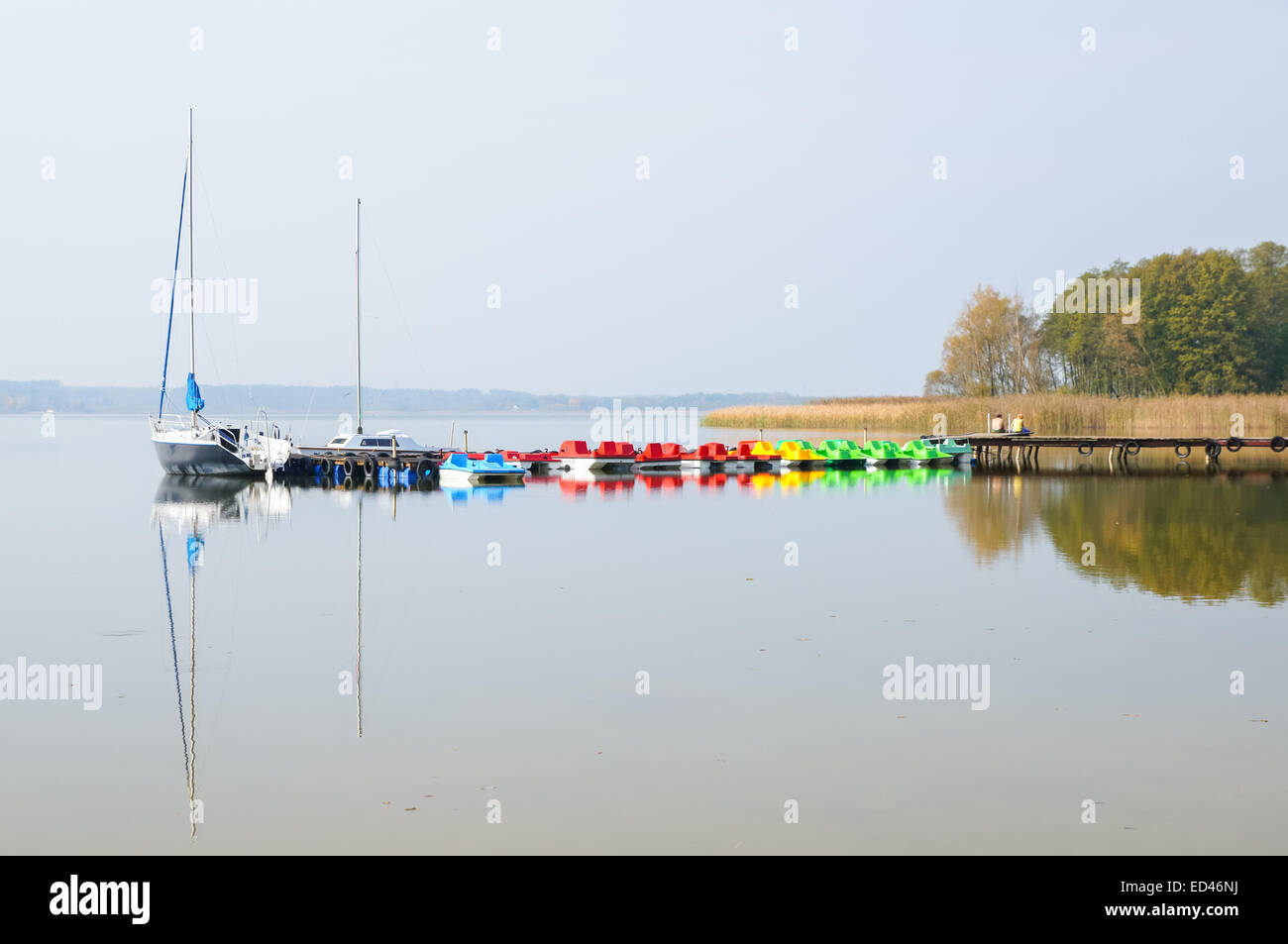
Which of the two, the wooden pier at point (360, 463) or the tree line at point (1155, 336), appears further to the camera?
the tree line at point (1155, 336)

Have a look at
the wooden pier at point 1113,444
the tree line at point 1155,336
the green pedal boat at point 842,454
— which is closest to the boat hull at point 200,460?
the green pedal boat at point 842,454

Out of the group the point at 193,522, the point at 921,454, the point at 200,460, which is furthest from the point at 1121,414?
the point at 193,522

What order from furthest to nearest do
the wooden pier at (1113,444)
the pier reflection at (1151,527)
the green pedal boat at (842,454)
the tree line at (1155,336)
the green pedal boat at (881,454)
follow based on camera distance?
the tree line at (1155,336) → the wooden pier at (1113,444) → the green pedal boat at (881,454) → the green pedal boat at (842,454) → the pier reflection at (1151,527)

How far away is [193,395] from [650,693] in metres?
42.2

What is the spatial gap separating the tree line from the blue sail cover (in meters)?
70.4

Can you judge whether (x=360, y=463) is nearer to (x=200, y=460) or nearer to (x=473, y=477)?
(x=473, y=477)

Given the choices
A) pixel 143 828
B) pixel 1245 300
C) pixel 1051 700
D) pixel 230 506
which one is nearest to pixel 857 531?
pixel 1051 700

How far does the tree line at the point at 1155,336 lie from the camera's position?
10050 centimetres

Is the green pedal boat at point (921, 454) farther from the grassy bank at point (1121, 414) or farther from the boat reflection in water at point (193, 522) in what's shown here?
the boat reflection in water at point (193, 522)

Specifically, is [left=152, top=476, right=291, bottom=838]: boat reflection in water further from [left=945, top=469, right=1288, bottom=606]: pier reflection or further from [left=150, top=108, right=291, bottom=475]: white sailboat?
[left=945, top=469, right=1288, bottom=606]: pier reflection

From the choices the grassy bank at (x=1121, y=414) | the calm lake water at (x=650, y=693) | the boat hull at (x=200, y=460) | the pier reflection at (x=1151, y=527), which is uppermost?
the grassy bank at (x=1121, y=414)

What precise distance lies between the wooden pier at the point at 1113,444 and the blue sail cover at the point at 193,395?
1421 inches
